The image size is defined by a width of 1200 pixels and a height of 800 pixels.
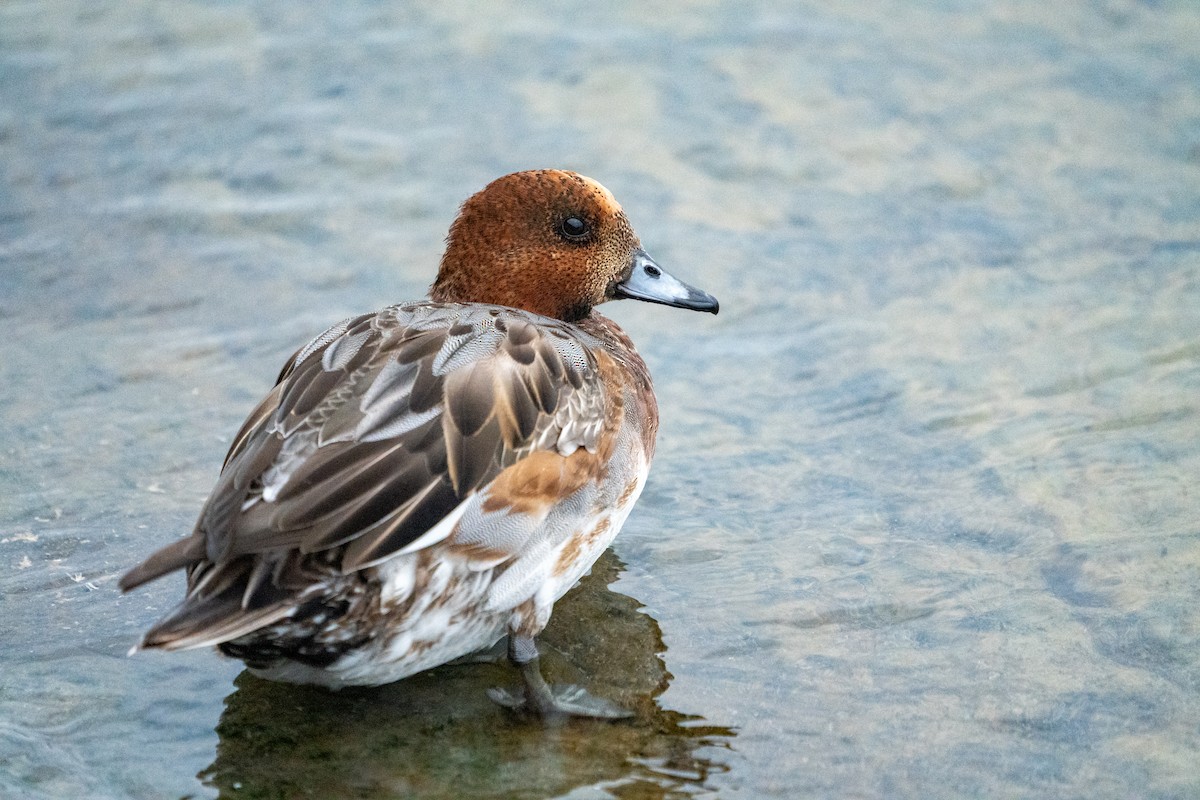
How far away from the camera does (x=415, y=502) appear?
3400 mm

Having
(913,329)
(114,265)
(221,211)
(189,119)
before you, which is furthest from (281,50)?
(913,329)

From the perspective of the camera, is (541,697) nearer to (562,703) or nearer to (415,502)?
(562,703)

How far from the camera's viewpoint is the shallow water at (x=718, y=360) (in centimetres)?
371

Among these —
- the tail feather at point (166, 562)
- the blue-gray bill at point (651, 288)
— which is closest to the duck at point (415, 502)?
the tail feather at point (166, 562)

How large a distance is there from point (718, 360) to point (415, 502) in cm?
248

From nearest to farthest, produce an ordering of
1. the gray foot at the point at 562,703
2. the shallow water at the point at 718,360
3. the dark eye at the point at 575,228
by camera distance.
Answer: the shallow water at the point at 718,360
the gray foot at the point at 562,703
the dark eye at the point at 575,228

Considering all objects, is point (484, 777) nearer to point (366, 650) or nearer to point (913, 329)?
point (366, 650)

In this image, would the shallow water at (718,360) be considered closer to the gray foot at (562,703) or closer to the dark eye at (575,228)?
the gray foot at (562,703)

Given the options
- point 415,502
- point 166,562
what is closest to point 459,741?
point 415,502

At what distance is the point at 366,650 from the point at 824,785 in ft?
3.70

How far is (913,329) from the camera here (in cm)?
579

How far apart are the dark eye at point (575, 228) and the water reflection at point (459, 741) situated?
4.32ft

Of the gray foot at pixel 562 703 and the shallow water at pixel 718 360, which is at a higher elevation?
the shallow water at pixel 718 360

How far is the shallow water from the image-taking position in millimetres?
3705
